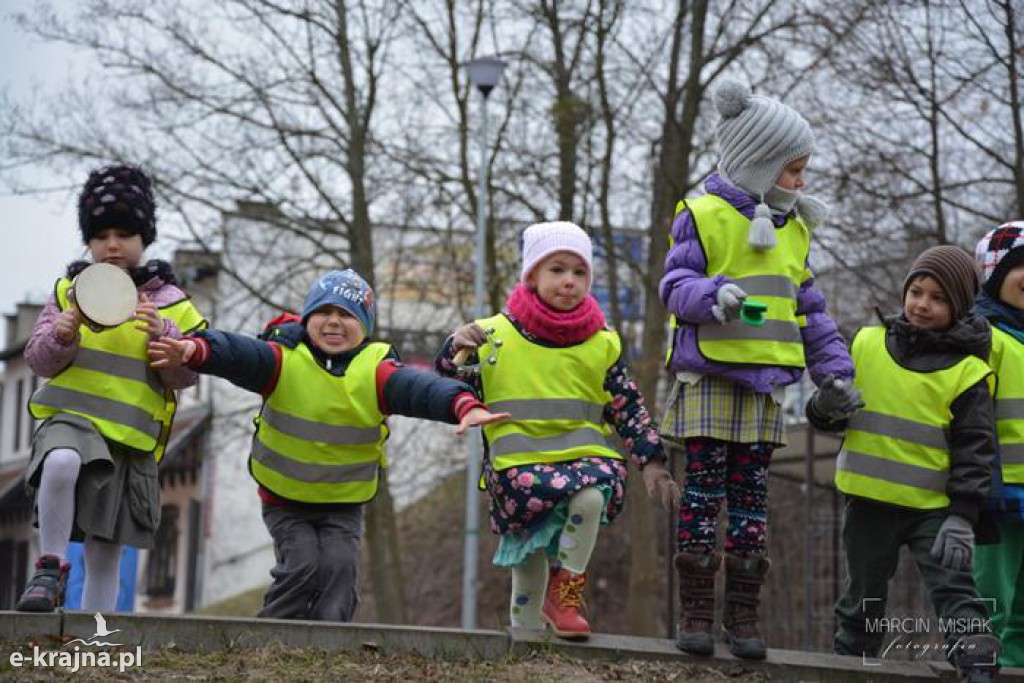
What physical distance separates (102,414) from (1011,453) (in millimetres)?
3828

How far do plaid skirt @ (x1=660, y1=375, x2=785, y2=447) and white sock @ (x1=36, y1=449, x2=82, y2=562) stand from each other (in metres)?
2.43

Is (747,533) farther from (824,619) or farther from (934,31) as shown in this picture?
(824,619)

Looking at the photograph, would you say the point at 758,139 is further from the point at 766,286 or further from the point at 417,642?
the point at 417,642

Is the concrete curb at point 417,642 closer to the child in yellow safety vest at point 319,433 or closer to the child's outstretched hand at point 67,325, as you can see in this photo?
the child in yellow safety vest at point 319,433

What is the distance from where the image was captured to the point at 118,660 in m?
4.82

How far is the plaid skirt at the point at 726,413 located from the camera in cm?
538

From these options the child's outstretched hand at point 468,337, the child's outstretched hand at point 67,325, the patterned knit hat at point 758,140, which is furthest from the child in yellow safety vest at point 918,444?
the child's outstretched hand at point 67,325

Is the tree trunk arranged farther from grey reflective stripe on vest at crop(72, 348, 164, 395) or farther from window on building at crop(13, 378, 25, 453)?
window on building at crop(13, 378, 25, 453)

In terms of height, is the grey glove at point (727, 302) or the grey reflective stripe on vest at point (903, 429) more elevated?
the grey glove at point (727, 302)

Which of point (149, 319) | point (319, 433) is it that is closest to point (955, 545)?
point (319, 433)

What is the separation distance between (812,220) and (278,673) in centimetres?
291

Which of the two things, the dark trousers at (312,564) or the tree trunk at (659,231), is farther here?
the tree trunk at (659,231)

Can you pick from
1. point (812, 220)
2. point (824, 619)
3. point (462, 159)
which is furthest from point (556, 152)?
point (812, 220)

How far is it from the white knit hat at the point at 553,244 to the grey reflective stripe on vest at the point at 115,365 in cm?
166
